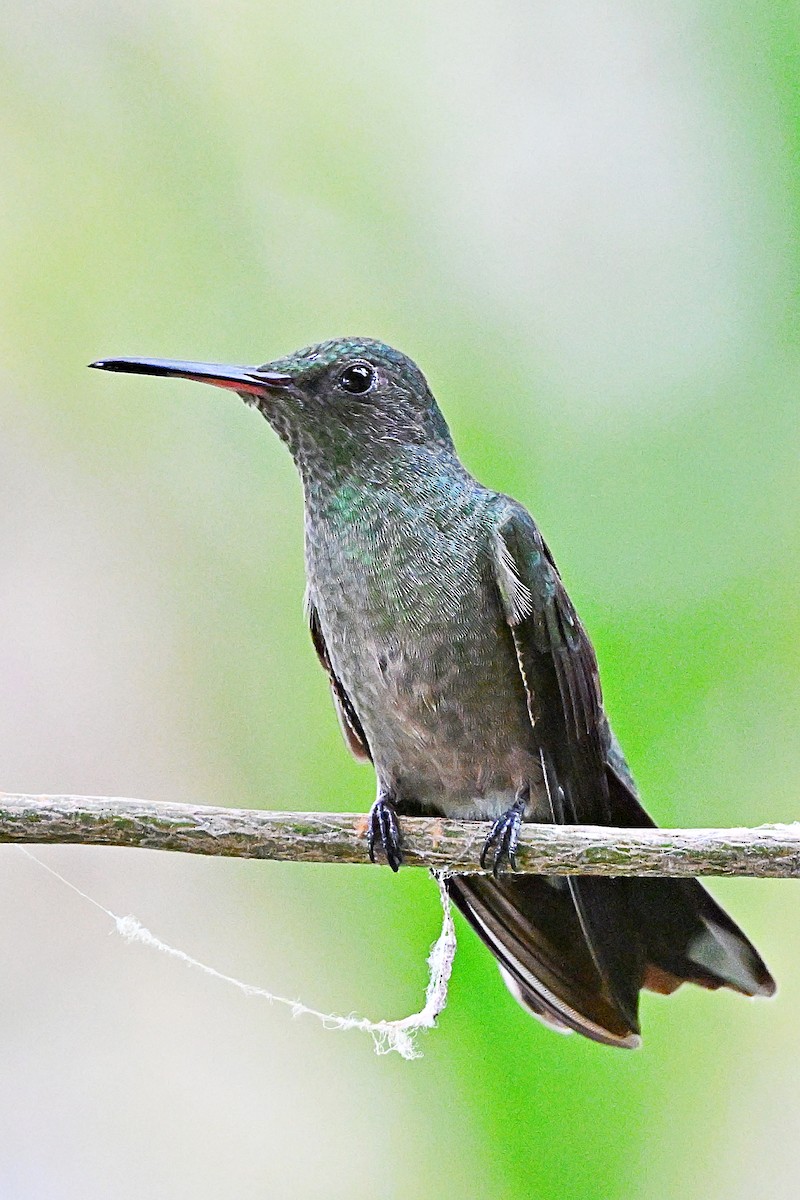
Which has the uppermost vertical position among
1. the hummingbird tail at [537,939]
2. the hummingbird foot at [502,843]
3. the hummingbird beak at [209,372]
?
the hummingbird beak at [209,372]

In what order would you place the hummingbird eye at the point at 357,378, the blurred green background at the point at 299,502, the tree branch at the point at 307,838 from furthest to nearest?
the blurred green background at the point at 299,502
the hummingbird eye at the point at 357,378
the tree branch at the point at 307,838

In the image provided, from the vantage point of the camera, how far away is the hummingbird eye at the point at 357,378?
1695mm

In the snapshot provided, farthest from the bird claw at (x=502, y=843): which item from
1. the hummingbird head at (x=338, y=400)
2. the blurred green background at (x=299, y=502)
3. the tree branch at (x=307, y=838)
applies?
the hummingbird head at (x=338, y=400)

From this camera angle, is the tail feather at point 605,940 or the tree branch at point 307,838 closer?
the tree branch at point 307,838

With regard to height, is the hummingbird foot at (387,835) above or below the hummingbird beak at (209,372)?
below

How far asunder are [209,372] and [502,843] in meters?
0.74

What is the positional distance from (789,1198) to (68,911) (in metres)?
1.37

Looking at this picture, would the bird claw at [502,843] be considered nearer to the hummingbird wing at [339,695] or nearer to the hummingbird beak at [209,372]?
the hummingbird wing at [339,695]

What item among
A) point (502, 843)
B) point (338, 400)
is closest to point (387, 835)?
point (502, 843)

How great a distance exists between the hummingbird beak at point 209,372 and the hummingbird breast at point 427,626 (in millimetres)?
190

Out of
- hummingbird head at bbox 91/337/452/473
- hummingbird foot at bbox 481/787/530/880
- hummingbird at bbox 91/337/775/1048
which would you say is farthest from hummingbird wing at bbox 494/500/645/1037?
hummingbird head at bbox 91/337/452/473

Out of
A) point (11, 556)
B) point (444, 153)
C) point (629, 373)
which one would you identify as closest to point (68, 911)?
point (11, 556)

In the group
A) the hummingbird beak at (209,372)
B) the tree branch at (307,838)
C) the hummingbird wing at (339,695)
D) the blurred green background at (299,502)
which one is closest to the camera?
the tree branch at (307,838)

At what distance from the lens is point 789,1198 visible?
191cm
